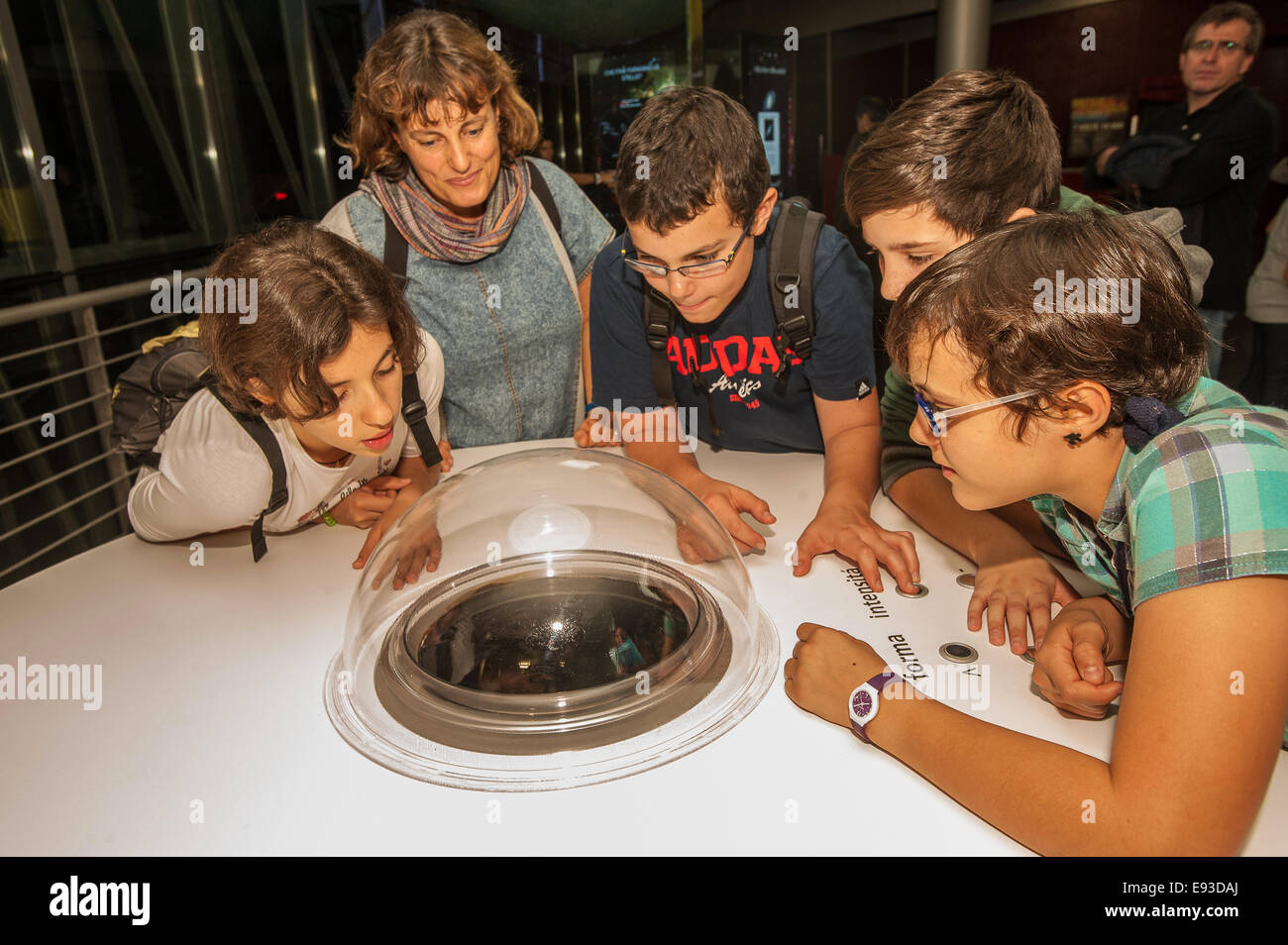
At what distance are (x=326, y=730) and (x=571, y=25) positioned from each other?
10.3 ft

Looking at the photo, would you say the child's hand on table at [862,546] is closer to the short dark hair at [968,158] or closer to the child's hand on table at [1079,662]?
the child's hand on table at [1079,662]

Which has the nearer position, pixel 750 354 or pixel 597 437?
pixel 750 354

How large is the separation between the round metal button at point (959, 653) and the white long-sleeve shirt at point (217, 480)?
1.06 meters

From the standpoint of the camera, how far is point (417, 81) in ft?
5.81

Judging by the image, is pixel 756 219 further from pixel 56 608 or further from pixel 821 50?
pixel 821 50

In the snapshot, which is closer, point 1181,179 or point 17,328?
point 1181,179

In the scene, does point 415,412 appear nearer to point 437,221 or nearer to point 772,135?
point 437,221

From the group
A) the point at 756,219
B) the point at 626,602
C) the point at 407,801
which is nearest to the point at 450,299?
the point at 756,219

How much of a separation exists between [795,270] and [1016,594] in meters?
0.71

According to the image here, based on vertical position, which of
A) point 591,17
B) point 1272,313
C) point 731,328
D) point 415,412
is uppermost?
point 591,17

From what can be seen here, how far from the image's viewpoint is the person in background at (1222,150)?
9.89ft

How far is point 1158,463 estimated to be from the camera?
0.83 metres
